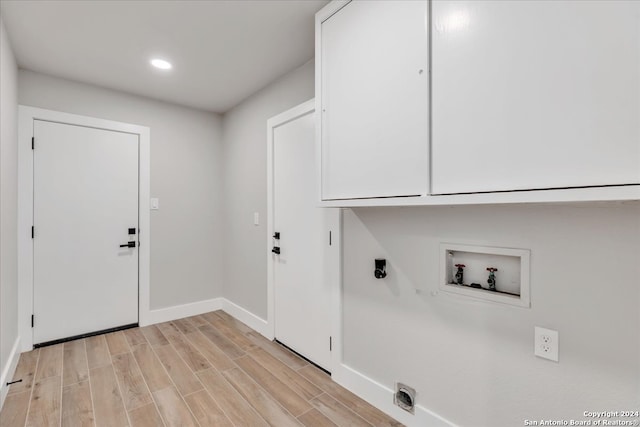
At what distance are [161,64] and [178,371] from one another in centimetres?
242

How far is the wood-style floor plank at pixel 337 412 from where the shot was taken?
5.52ft

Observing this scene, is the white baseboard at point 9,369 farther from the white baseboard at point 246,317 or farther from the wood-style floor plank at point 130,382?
the white baseboard at point 246,317

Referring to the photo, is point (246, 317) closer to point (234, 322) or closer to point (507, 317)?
point (234, 322)

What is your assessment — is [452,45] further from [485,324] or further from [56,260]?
[56,260]

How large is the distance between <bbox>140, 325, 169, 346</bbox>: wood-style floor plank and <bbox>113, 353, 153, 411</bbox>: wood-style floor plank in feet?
0.85

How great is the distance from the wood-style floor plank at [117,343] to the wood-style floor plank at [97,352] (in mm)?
34

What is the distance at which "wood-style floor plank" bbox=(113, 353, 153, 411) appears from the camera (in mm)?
1868

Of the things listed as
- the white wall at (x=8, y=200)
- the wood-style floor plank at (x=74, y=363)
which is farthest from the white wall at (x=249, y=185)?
the white wall at (x=8, y=200)

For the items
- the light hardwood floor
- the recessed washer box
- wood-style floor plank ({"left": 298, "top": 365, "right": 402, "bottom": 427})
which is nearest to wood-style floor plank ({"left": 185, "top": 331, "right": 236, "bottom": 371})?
the light hardwood floor

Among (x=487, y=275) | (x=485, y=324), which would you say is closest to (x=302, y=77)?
(x=487, y=275)

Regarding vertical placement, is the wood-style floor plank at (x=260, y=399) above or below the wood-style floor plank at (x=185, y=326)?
below

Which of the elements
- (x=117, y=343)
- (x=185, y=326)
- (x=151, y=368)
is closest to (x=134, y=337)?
(x=117, y=343)

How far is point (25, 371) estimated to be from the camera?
2.21 m

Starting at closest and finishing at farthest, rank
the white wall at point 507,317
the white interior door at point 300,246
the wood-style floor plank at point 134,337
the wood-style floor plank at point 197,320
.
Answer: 1. the white wall at point 507,317
2. the white interior door at point 300,246
3. the wood-style floor plank at point 134,337
4. the wood-style floor plank at point 197,320
